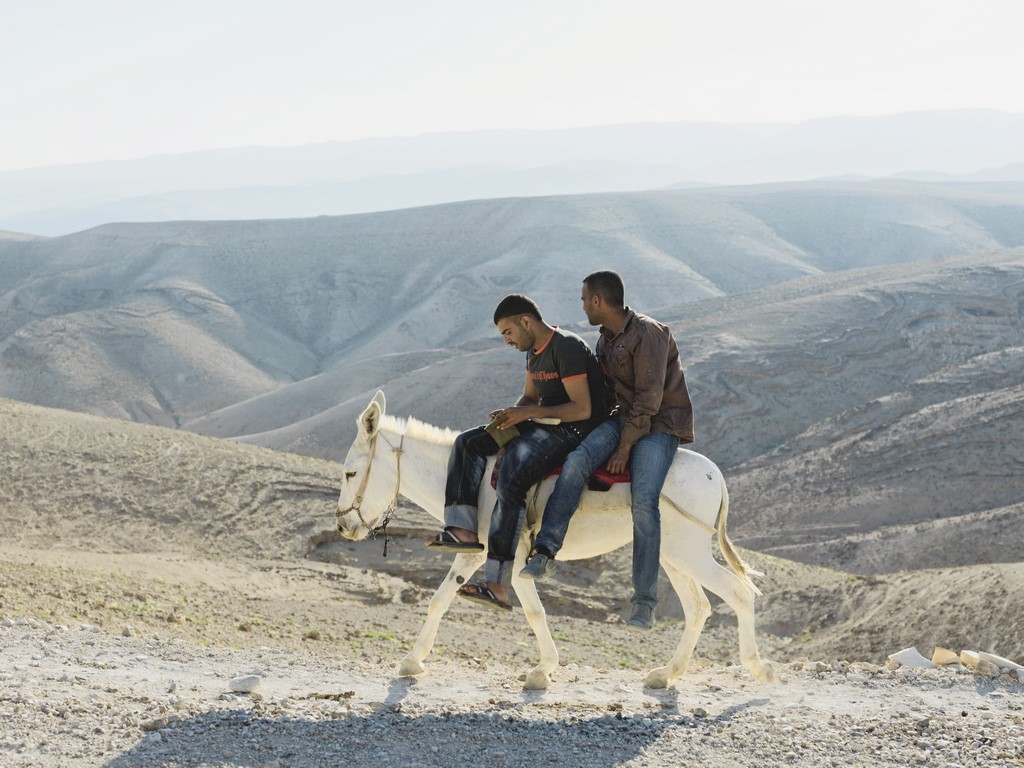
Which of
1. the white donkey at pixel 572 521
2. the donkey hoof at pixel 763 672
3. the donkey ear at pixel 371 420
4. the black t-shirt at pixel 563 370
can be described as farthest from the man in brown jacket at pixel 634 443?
the donkey ear at pixel 371 420

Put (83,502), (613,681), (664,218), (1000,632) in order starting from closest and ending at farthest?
1. (613,681)
2. (1000,632)
3. (83,502)
4. (664,218)

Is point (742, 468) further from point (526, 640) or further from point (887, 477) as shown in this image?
point (526, 640)

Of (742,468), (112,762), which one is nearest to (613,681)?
(112,762)

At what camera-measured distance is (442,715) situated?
7.26m

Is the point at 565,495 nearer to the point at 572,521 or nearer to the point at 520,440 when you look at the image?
the point at 572,521

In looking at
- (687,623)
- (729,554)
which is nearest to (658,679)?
(687,623)

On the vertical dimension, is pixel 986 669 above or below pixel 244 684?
below

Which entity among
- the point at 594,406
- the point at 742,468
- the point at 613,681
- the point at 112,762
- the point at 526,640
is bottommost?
the point at 742,468

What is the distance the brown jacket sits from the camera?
7.88 meters

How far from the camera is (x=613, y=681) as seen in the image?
29.7 ft

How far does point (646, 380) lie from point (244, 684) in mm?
3609

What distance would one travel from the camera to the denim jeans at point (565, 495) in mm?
7824

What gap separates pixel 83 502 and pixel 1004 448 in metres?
24.8

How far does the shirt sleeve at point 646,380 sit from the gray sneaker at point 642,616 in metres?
1.22
